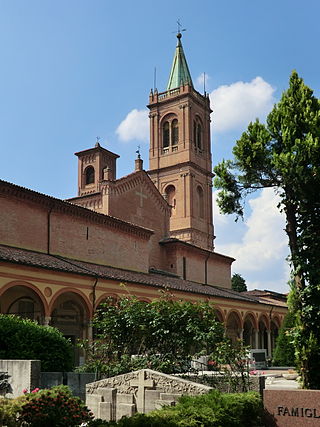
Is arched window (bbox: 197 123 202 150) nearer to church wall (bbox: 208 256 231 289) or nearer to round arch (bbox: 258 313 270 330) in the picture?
church wall (bbox: 208 256 231 289)

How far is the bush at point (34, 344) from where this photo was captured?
14.4 m

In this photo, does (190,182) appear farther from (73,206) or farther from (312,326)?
(312,326)

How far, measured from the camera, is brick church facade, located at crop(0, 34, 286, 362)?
76.3 ft

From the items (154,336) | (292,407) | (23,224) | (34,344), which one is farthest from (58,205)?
(292,407)

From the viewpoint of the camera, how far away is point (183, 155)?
5525cm

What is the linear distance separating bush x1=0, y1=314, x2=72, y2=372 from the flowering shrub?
20.0 feet

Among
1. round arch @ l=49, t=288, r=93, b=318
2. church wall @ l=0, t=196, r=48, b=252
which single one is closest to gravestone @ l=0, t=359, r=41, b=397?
round arch @ l=49, t=288, r=93, b=318

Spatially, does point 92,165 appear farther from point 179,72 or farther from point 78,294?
point 78,294

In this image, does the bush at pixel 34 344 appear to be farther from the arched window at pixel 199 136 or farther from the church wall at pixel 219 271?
the arched window at pixel 199 136

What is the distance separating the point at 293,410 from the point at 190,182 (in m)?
45.9

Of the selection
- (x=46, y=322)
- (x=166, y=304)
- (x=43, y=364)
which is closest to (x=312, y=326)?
(x=166, y=304)

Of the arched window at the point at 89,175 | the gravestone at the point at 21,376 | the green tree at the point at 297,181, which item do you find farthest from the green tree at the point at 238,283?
the gravestone at the point at 21,376

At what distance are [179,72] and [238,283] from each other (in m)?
34.2

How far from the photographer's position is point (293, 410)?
8.86 meters
